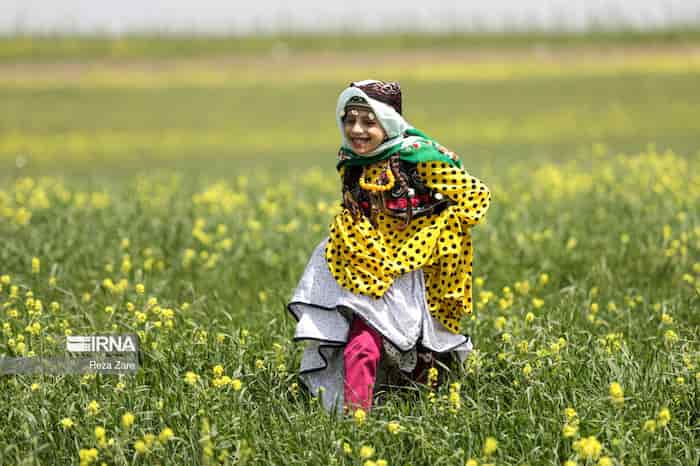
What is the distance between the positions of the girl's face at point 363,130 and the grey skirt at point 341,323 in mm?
519

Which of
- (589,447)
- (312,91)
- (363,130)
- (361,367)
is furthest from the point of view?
(312,91)

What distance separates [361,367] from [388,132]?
3.50ft

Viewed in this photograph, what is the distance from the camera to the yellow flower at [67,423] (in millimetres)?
3908

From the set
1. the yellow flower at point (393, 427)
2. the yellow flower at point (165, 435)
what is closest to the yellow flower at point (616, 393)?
the yellow flower at point (393, 427)

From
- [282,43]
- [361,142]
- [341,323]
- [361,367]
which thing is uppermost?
[282,43]

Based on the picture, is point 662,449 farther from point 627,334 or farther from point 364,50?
point 364,50

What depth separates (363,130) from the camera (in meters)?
4.32

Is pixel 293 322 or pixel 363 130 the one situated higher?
pixel 363 130

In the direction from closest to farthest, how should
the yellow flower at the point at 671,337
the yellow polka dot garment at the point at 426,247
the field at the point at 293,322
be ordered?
the field at the point at 293,322 → the yellow polka dot garment at the point at 426,247 → the yellow flower at the point at 671,337

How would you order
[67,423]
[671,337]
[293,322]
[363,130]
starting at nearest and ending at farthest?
1. [67,423]
2. [363,130]
3. [671,337]
4. [293,322]

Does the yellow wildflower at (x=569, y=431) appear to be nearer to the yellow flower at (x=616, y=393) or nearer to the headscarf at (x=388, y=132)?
the yellow flower at (x=616, y=393)

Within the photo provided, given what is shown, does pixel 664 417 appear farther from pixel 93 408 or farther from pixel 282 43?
pixel 282 43

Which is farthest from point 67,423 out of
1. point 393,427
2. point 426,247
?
point 426,247

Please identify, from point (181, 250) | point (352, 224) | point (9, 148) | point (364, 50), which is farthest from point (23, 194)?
point (364, 50)
